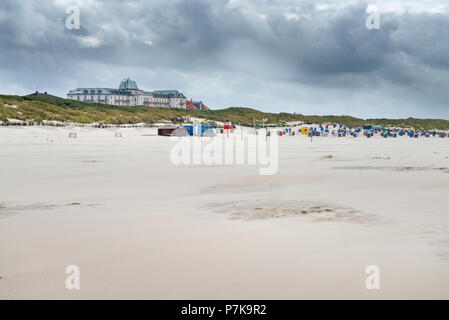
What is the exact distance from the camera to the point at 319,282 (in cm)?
424

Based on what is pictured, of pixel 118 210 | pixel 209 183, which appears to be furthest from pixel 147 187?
pixel 118 210

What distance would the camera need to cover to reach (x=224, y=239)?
5.88 m

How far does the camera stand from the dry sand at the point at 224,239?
163 inches

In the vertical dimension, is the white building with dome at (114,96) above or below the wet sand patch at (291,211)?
above

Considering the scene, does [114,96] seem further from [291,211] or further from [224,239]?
[224,239]

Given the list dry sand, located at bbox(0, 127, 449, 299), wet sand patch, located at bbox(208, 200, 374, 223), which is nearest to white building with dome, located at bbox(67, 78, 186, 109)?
dry sand, located at bbox(0, 127, 449, 299)

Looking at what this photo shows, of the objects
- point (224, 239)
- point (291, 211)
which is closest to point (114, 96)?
point (291, 211)

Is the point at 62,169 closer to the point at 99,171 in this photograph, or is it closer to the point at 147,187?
the point at 99,171

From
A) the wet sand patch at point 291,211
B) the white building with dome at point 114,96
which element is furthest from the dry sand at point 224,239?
the white building with dome at point 114,96

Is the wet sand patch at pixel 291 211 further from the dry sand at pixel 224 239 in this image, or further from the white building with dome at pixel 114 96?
the white building with dome at pixel 114 96

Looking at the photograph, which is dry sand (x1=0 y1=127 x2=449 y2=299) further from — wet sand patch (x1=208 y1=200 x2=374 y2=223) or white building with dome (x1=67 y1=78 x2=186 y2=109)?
white building with dome (x1=67 y1=78 x2=186 y2=109)

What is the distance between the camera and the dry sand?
13.6 feet

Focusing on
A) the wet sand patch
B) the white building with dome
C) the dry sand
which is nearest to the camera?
the dry sand

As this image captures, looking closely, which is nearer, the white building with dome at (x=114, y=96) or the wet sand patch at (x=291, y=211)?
the wet sand patch at (x=291, y=211)
